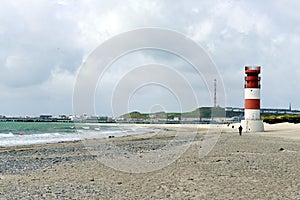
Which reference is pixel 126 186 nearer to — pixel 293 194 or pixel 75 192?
pixel 75 192

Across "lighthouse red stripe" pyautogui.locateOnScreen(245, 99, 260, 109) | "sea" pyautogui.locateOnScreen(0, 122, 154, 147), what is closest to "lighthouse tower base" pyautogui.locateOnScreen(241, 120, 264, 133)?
"lighthouse red stripe" pyautogui.locateOnScreen(245, 99, 260, 109)

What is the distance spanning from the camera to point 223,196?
26.9 ft

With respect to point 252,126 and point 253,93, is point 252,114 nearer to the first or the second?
point 252,126

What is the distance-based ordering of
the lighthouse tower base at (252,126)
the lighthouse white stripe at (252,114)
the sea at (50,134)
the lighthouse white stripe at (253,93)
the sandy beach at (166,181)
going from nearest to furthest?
1. the sandy beach at (166,181)
2. the sea at (50,134)
3. the lighthouse white stripe at (253,93)
4. the lighthouse white stripe at (252,114)
5. the lighthouse tower base at (252,126)

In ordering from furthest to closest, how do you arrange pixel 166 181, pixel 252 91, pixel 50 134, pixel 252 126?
pixel 50 134 < pixel 252 126 < pixel 252 91 < pixel 166 181

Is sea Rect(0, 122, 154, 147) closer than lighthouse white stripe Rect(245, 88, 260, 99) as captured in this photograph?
Yes

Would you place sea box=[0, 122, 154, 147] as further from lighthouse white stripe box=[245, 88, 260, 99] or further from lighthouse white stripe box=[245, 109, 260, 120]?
lighthouse white stripe box=[245, 88, 260, 99]

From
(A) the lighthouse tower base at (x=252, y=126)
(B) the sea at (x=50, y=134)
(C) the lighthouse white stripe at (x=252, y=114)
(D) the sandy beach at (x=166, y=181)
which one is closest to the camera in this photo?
(D) the sandy beach at (x=166, y=181)

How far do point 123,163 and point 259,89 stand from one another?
84.2ft

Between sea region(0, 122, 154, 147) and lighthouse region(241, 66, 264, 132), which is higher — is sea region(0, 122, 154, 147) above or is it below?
below

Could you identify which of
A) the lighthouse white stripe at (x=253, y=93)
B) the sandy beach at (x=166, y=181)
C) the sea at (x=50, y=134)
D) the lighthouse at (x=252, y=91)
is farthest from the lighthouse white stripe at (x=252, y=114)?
the sandy beach at (x=166, y=181)

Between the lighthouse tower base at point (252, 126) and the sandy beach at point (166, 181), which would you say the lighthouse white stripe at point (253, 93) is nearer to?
the lighthouse tower base at point (252, 126)

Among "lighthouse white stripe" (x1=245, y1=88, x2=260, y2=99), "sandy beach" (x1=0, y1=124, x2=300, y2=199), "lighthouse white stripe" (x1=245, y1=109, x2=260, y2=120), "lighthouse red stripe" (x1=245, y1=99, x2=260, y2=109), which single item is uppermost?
"lighthouse white stripe" (x1=245, y1=88, x2=260, y2=99)

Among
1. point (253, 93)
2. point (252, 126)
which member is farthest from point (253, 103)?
point (252, 126)
